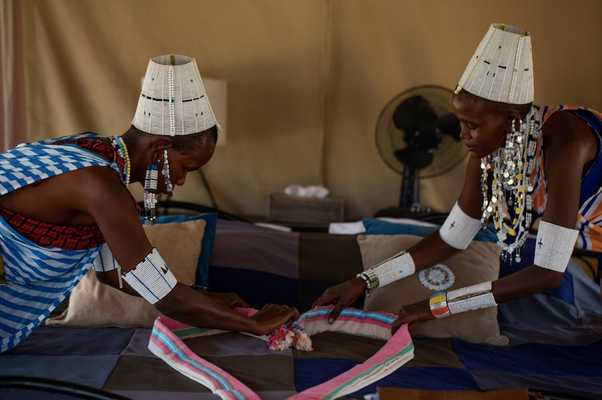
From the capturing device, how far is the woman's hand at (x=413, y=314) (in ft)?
8.52

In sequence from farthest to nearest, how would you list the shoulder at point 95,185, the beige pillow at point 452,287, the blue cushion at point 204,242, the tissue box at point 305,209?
the tissue box at point 305,209 → the blue cushion at point 204,242 → the beige pillow at point 452,287 → the shoulder at point 95,185

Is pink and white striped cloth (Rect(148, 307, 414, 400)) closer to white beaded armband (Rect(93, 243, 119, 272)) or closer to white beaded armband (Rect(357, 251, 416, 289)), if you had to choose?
white beaded armband (Rect(357, 251, 416, 289))

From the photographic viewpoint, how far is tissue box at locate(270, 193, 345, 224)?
14.0 ft

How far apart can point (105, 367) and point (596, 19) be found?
152 inches

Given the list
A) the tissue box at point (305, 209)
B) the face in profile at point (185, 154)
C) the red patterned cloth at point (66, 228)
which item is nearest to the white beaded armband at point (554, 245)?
the face in profile at point (185, 154)

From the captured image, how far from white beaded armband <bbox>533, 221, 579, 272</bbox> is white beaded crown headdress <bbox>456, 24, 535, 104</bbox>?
0.45m

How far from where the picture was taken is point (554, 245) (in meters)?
2.28

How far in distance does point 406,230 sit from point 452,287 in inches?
15.2

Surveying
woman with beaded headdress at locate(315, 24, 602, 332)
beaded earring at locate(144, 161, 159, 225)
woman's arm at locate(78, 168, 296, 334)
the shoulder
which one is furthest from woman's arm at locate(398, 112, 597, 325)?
the shoulder

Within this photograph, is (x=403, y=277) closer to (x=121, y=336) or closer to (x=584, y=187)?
(x=584, y=187)

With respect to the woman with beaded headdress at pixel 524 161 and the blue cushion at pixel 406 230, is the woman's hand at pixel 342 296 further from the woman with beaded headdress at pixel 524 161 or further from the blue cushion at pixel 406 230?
the blue cushion at pixel 406 230

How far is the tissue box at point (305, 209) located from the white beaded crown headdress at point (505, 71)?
2.07 metres

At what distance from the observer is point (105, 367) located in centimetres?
237

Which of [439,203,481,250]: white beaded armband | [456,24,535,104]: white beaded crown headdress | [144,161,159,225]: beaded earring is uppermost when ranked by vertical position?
[456,24,535,104]: white beaded crown headdress
